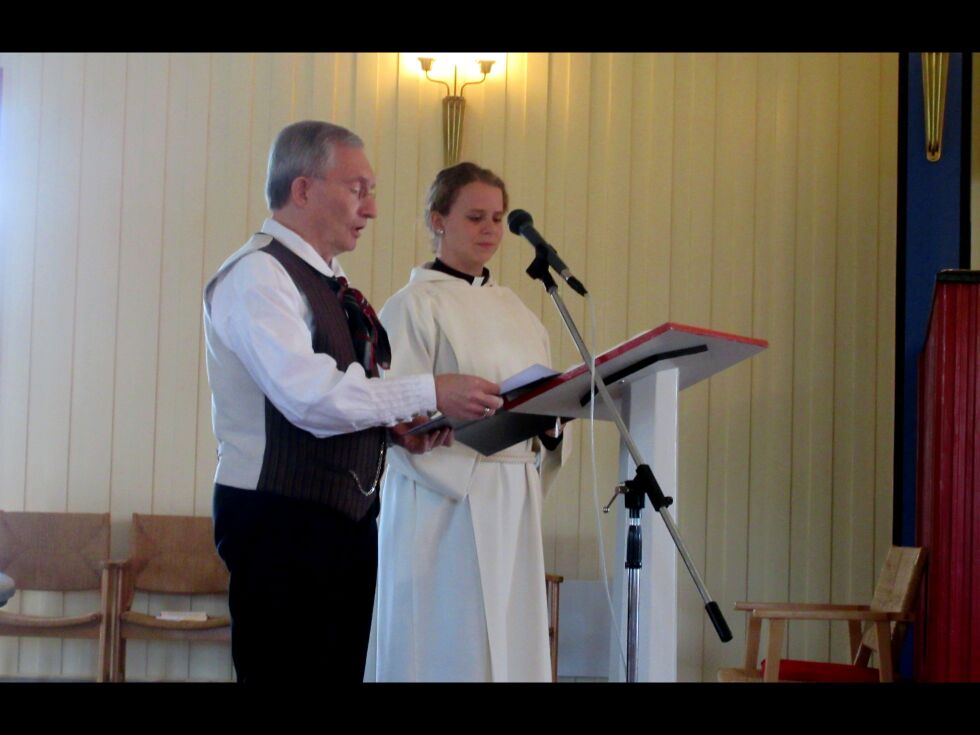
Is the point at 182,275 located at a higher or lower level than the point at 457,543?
higher

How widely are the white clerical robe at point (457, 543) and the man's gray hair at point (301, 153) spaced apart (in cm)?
77

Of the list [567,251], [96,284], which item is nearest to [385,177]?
[567,251]

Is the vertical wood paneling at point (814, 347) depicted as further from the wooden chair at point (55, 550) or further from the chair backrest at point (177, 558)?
the wooden chair at point (55, 550)

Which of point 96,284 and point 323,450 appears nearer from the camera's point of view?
point 323,450

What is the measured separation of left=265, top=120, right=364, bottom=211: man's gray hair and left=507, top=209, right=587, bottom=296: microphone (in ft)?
1.28

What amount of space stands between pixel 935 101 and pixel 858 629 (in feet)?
7.96

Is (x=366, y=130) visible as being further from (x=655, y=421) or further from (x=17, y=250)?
(x=655, y=421)

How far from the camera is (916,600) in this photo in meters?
4.40

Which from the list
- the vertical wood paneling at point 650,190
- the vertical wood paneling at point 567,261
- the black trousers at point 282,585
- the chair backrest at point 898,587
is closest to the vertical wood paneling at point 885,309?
the vertical wood paneling at point 650,190

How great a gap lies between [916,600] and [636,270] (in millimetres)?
2166

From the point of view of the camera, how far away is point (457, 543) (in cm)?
324

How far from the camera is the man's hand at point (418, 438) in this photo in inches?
112
